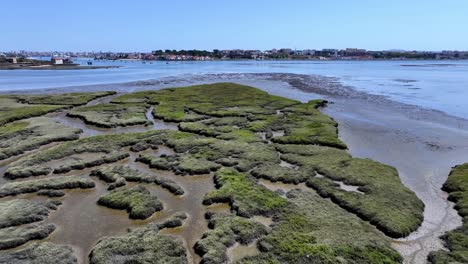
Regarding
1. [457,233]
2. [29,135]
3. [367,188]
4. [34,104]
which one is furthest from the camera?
[34,104]

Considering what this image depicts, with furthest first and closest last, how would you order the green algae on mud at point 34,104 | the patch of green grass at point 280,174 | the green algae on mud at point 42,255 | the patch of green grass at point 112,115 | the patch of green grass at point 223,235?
the green algae on mud at point 34,104
the patch of green grass at point 112,115
the patch of green grass at point 280,174
the patch of green grass at point 223,235
the green algae on mud at point 42,255

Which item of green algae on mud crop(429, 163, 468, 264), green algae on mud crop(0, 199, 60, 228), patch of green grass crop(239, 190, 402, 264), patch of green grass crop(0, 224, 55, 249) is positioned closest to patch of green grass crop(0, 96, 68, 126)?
green algae on mud crop(0, 199, 60, 228)

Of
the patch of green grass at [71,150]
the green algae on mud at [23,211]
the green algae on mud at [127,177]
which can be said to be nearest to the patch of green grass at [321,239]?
the green algae on mud at [127,177]

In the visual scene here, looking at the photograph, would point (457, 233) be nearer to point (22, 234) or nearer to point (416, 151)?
point (416, 151)

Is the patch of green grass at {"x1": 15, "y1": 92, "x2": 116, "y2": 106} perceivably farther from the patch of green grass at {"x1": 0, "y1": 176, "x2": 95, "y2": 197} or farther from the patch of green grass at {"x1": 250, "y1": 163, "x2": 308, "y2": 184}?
the patch of green grass at {"x1": 250, "y1": 163, "x2": 308, "y2": 184}

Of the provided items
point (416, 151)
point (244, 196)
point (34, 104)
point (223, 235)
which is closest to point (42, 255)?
point (223, 235)

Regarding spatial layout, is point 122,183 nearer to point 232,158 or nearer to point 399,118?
point 232,158

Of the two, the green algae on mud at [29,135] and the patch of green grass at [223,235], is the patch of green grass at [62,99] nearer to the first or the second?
the green algae on mud at [29,135]
